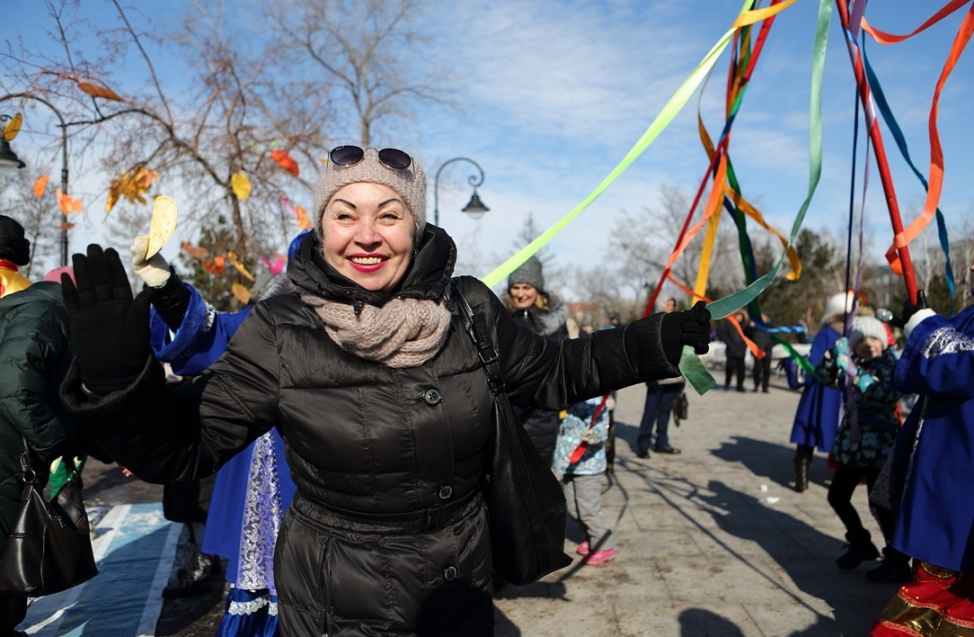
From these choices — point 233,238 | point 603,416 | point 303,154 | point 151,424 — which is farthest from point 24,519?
point 303,154

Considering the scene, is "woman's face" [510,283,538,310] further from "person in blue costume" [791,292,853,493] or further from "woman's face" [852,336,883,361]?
"person in blue costume" [791,292,853,493]

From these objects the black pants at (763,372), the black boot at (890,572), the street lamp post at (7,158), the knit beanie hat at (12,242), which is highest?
the street lamp post at (7,158)

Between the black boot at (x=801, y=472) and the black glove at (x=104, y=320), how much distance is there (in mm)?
6615

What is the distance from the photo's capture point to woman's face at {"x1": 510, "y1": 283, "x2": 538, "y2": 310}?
4.85m

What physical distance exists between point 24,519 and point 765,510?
549 centimetres

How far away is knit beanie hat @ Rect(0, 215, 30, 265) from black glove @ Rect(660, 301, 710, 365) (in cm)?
297

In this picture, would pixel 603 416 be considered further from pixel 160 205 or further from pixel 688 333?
pixel 160 205

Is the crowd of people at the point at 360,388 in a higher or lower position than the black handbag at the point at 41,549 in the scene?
higher

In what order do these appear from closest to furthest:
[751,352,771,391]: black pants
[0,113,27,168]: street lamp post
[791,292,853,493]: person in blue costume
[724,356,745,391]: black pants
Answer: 1. [791,292,853,493]: person in blue costume
2. [0,113,27,168]: street lamp post
3. [751,352,771,391]: black pants
4. [724,356,745,391]: black pants

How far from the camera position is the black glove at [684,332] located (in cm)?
200

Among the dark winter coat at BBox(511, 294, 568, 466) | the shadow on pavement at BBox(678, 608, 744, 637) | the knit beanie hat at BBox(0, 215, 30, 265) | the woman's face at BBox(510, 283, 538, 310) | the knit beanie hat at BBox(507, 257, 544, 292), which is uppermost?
the knit beanie hat at BBox(0, 215, 30, 265)

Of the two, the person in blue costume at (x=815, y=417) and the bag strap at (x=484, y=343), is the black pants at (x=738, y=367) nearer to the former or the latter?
the person in blue costume at (x=815, y=417)

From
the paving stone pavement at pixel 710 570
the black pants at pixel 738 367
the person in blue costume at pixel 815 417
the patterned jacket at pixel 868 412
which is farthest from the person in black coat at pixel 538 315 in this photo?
the black pants at pixel 738 367

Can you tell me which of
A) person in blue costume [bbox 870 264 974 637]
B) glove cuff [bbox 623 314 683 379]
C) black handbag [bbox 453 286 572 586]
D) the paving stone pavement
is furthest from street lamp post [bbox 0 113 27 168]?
person in blue costume [bbox 870 264 974 637]
